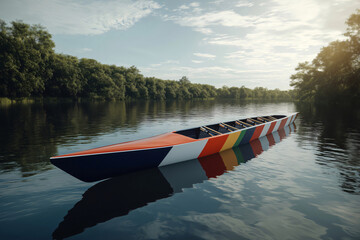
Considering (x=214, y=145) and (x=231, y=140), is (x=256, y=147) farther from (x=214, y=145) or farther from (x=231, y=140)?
(x=214, y=145)

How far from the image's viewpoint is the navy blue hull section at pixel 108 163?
5.21m

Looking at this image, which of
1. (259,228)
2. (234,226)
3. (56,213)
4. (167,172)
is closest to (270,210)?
(259,228)

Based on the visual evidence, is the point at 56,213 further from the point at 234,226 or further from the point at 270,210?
the point at 270,210

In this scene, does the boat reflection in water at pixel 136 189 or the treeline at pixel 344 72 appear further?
the treeline at pixel 344 72

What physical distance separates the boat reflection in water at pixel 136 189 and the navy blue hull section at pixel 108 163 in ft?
1.02

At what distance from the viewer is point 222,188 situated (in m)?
5.66

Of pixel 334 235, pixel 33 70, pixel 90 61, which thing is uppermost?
pixel 90 61

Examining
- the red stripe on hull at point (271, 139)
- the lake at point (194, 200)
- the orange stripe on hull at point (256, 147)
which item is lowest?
the lake at point (194, 200)

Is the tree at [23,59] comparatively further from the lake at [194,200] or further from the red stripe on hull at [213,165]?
the red stripe on hull at [213,165]

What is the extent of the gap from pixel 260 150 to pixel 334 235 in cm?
604

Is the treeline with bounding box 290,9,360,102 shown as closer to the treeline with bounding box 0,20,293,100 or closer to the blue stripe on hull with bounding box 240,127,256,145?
the blue stripe on hull with bounding box 240,127,256,145

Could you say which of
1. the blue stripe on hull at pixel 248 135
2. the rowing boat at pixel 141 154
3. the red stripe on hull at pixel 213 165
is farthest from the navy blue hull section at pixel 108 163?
the blue stripe on hull at pixel 248 135

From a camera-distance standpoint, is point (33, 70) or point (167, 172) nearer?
point (167, 172)

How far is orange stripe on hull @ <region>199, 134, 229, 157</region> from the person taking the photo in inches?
324
